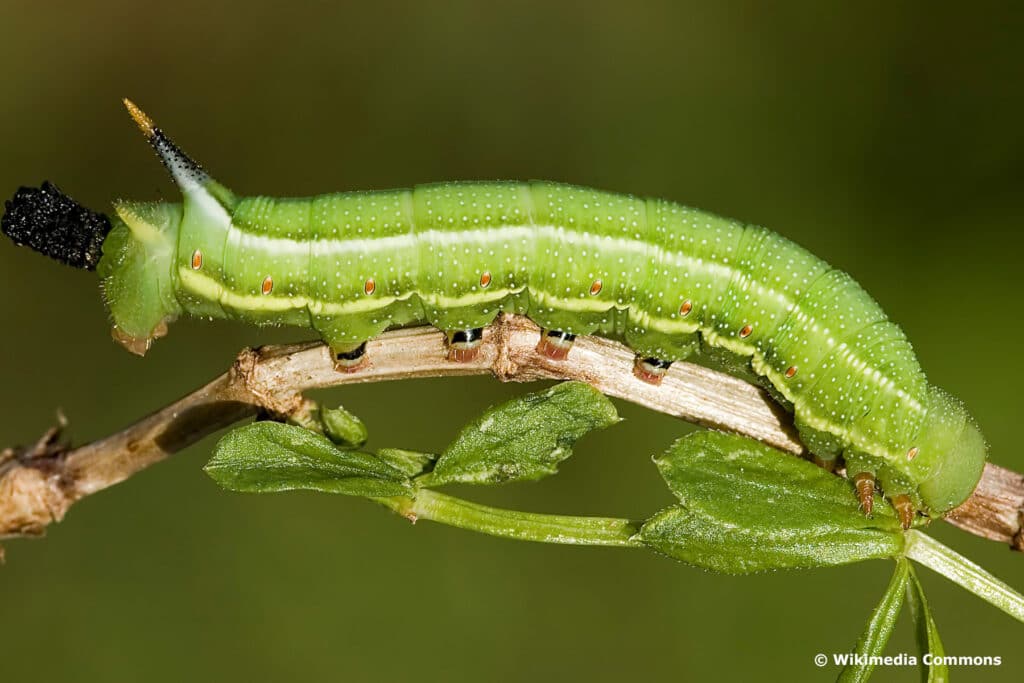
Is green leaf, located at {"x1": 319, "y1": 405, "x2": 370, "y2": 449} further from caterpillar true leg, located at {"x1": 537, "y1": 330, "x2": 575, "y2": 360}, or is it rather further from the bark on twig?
caterpillar true leg, located at {"x1": 537, "y1": 330, "x2": 575, "y2": 360}

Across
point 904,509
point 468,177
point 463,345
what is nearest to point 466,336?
point 463,345

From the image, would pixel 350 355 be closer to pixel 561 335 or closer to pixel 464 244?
pixel 464 244

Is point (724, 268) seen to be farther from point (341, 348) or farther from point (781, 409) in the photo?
point (341, 348)

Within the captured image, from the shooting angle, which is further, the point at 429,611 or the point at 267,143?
the point at 267,143

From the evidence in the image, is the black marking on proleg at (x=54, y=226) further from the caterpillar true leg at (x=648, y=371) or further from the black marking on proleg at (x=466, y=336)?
the caterpillar true leg at (x=648, y=371)

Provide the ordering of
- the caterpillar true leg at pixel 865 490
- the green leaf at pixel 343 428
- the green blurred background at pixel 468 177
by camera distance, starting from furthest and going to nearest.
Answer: the green blurred background at pixel 468 177, the green leaf at pixel 343 428, the caterpillar true leg at pixel 865 490

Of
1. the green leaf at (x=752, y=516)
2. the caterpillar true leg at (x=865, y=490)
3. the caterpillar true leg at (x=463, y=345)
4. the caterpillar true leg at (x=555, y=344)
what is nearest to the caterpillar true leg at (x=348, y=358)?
the caterpillar true leg at (x=463, y=345)

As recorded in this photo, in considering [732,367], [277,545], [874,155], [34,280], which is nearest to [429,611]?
[277,545]

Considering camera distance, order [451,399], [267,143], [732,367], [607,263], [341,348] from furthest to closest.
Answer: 1. [267,143]
2. [451,399]
3. [732,367]
4. [607,263]
5. [341,348]
